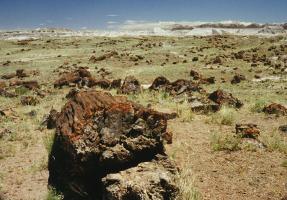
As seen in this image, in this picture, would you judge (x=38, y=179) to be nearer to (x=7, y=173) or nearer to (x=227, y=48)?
(x=7, y=173)

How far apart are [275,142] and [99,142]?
531cm

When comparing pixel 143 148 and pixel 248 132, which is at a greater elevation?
pixel 143 148

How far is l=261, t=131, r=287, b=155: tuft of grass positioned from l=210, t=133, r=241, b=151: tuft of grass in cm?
79

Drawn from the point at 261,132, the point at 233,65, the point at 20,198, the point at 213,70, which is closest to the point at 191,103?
the point at 261,132

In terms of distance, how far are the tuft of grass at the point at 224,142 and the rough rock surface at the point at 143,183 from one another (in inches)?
127

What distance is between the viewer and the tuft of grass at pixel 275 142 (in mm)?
11658

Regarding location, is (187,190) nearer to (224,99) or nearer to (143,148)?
(143,148)

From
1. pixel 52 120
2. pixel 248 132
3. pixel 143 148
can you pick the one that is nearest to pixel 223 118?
pixel 248 132

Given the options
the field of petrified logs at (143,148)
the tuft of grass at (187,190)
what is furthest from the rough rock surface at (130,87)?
the tuft of grass at (187,190)

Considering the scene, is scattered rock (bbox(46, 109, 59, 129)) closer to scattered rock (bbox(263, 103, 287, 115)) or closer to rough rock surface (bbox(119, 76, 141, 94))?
rough rock surface (bbox(119, 76, 141, 94))

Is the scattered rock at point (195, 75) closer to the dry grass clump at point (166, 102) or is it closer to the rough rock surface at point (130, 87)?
the rough rock surface at point (130, 87)

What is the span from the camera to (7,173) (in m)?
11.2

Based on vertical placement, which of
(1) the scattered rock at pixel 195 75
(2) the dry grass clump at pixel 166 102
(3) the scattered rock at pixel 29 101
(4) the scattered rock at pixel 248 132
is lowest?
(3) the scattered rock at pixel 29 101

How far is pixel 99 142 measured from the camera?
9039 millimetres
